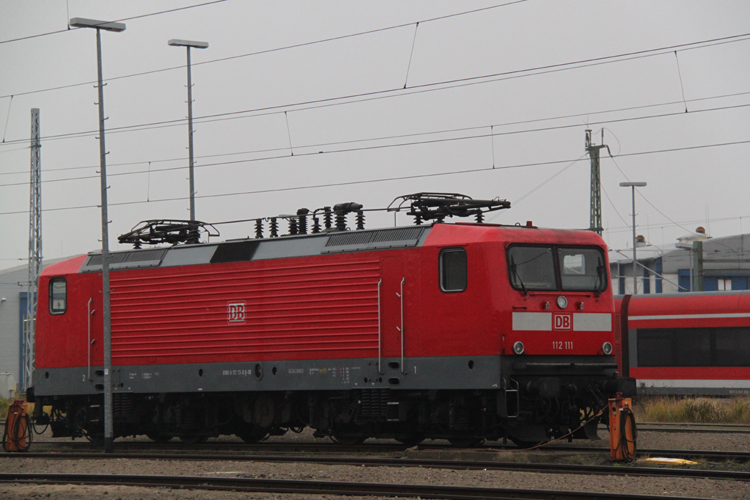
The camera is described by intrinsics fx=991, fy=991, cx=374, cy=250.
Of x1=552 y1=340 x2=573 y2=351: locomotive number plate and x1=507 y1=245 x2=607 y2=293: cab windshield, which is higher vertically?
x1=507 y1=245 x2=607 y2=293: cab windshield

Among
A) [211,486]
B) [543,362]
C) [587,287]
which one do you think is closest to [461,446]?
[543,362]

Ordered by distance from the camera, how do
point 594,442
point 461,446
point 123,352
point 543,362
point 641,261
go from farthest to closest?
point 641,261 → point 123,352 → point 594,442 → point 461,446 → point 543,362

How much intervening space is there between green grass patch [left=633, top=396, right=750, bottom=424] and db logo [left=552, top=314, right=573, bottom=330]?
1004 cm

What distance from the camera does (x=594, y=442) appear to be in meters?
19.3

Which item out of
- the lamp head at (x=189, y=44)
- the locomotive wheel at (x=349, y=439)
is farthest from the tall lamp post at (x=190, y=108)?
the locomotive wheel at (x=349, y=439)

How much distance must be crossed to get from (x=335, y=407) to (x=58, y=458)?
5.61 metres

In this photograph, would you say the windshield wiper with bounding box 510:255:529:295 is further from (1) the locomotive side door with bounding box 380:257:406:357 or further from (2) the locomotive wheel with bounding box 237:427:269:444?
(2) the locomotive wheel with bounding box 237:427:269:444

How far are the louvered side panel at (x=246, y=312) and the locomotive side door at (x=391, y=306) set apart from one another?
176mm

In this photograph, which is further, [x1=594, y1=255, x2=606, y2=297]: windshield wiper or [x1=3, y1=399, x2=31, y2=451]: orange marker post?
[x1=3, y1=399, x2=31, y2=451]: orange marker post

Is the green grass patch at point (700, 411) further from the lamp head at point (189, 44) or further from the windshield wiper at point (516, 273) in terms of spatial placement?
the lamp head at point (189, 44)

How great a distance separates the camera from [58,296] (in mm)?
23078

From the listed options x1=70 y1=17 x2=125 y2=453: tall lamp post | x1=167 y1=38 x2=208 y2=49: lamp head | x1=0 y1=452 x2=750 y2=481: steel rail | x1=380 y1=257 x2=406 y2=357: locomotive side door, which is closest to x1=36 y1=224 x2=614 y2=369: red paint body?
x1=380 y1=257 x2=406 y2=357: locomotive side door

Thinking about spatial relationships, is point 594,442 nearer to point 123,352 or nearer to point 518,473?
point 518,473

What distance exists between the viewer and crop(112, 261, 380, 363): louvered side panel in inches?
727
